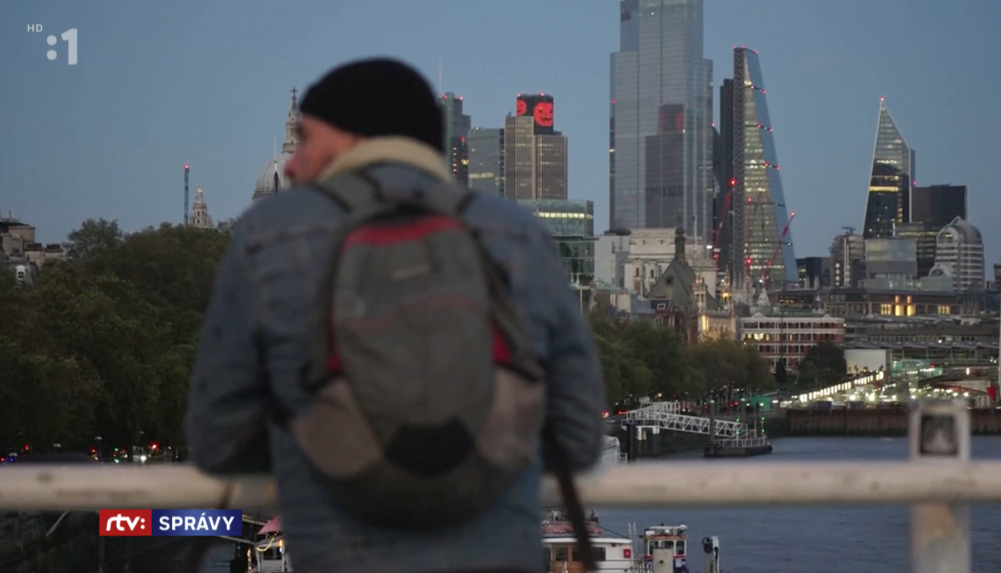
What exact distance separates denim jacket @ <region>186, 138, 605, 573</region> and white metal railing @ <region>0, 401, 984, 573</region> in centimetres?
26

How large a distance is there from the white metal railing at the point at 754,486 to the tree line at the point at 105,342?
30.2 metres

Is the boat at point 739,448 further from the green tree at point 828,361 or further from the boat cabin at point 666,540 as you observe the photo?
the green tree at point 828,361

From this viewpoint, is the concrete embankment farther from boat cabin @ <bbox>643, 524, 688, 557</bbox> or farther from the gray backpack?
the gray backpack

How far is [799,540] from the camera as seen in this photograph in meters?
43.6

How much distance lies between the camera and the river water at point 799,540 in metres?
37.5

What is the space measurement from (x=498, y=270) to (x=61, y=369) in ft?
105

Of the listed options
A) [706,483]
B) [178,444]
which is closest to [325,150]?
[706,483]

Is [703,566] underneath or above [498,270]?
underneath

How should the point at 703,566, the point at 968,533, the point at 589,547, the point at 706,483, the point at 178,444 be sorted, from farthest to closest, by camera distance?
the point at 178,444
the point at 703,566
the point at 968,533
the point at 706,483
the point at 589,547

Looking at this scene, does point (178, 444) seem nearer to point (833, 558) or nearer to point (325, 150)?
point (833, 558)

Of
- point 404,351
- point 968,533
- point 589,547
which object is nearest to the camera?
point 404,351

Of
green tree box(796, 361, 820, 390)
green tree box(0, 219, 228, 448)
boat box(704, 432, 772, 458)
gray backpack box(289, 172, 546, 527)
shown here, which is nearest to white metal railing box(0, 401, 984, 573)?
gray backpack box(289, 172, 546, 527)

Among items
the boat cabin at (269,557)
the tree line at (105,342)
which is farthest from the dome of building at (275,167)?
the boat cabin at (269,557)

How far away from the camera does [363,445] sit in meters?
2.70
